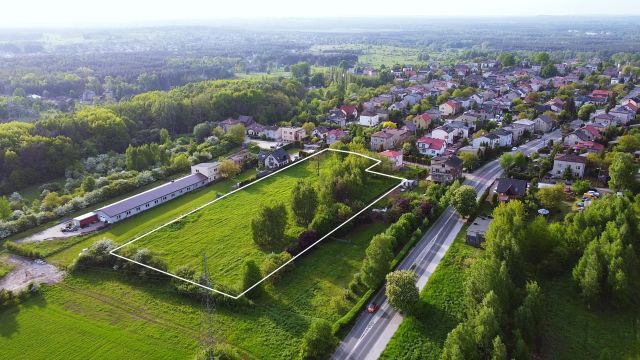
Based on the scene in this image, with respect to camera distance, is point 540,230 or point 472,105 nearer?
point 540,230

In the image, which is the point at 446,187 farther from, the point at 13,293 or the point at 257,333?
the point at 13,293

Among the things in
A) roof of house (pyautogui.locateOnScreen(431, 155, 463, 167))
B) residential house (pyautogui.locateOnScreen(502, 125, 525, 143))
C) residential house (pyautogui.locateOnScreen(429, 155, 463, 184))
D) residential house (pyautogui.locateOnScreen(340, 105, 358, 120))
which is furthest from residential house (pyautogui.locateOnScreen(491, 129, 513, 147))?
residential house (pyautogui.locateOnScreen(340, 105, 358, 120))

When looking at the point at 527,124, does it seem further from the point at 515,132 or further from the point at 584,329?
the point at 584,329

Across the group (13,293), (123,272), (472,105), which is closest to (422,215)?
(123,272)

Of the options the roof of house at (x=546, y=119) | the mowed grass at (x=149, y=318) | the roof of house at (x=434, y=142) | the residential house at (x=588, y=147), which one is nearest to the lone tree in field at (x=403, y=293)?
the mowed grass at (x=149, y=318)

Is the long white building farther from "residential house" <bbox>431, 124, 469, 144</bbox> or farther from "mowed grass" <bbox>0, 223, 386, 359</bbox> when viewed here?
"residential house" <bbox>431, 124, 469, 144</bbox>

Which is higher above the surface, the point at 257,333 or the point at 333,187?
the point at 333,187

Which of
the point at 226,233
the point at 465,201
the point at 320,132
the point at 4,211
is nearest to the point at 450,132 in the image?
the point at 320,132
